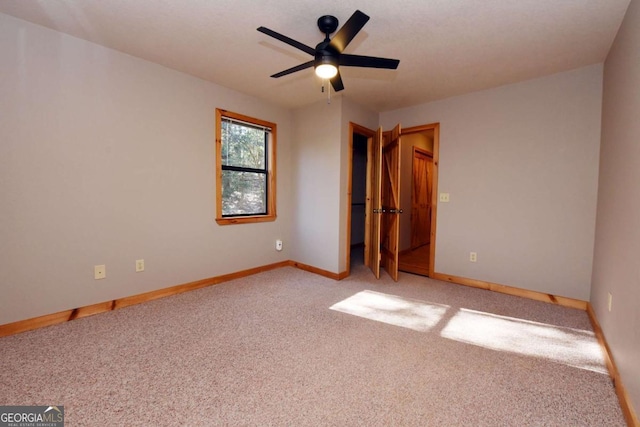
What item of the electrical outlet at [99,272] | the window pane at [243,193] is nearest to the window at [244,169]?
the window pane at [243,193]

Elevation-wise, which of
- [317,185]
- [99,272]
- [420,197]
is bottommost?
[99,272]

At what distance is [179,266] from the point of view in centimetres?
310

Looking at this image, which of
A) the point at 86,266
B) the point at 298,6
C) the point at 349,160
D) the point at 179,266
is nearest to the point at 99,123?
the point at 86,266

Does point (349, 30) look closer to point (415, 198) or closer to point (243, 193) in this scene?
point (243, 193)

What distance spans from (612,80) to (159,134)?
418cm

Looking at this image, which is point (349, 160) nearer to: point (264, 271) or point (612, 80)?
point (264, 271)

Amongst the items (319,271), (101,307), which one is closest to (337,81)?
(319,271)

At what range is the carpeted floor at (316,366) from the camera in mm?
1399

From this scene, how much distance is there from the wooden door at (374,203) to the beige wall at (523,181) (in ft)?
2.65

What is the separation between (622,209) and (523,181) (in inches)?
52.8

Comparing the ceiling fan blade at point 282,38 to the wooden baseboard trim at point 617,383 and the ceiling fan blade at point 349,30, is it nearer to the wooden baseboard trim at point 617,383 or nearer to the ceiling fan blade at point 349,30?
the ceiling fan blade at point 349,30

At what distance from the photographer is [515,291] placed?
315 centimetres

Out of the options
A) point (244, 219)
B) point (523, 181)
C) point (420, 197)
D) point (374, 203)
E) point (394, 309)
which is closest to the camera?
point (394, 309)

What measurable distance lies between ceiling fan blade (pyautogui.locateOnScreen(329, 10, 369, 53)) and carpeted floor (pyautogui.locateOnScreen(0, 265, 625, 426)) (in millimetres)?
2098
